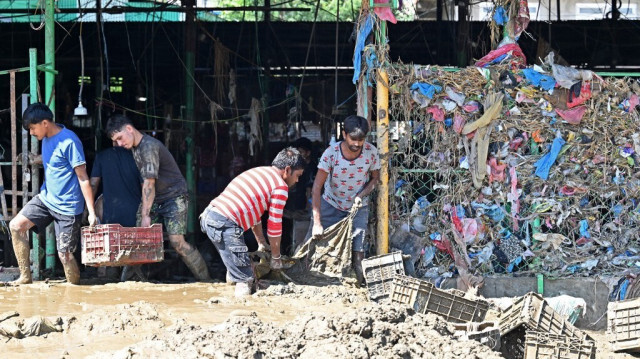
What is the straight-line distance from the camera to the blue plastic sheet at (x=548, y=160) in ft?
27.9

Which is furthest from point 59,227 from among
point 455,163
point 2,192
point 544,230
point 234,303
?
point 544,230

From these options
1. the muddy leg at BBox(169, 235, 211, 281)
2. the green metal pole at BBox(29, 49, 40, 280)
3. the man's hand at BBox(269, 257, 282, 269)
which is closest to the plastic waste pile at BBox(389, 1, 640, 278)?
the man's hand at BBox(269, 257, 282, 269)

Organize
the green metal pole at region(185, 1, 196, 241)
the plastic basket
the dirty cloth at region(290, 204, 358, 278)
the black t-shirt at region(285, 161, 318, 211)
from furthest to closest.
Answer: the black t-shirt at region(285, 161, 318, 211) < the green metal pole at region(185, 1, 196, 241) < the dirty cloth at region(290, 204, 358, 278) < the plastic basket

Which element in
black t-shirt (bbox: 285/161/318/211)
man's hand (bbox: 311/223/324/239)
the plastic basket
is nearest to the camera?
the plastic basket

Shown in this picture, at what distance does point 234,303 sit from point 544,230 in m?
3.55

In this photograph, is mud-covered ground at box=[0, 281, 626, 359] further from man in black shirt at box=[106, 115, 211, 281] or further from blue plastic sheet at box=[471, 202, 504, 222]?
blue plastic sheet at box=[471, 202, 504, 222]

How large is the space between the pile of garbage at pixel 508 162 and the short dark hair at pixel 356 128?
69 centimetres

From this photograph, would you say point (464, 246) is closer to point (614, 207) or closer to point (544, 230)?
point (544, 230)

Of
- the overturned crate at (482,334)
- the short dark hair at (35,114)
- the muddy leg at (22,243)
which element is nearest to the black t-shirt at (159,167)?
the short dark hair at (35,114)

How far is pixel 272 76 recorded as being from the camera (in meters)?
14.4

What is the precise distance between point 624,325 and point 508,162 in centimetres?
203

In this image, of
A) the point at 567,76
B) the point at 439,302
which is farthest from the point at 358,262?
the point at 567,76

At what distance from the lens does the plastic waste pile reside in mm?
8453

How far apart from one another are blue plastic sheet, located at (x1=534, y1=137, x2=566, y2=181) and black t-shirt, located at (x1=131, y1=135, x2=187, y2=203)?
377 centimetres
